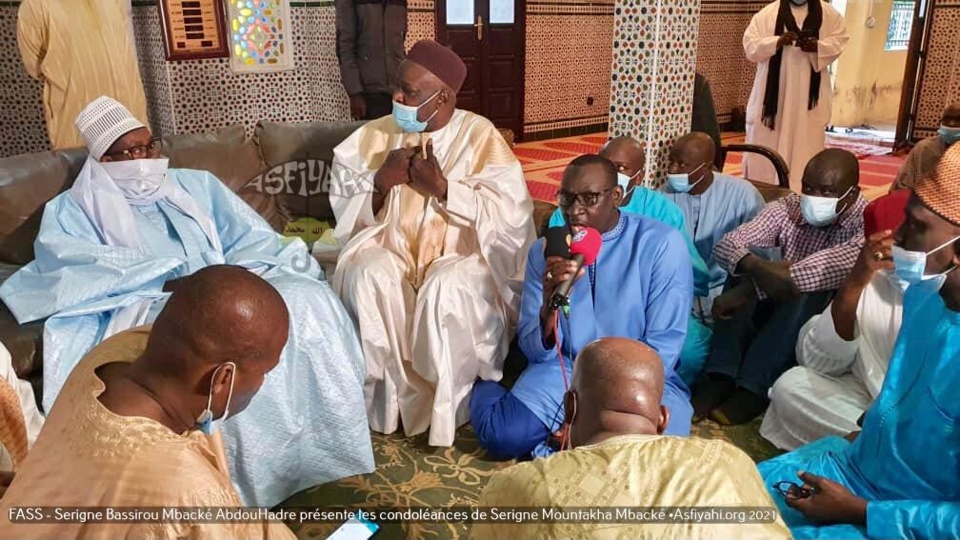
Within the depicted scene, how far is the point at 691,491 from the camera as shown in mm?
1264

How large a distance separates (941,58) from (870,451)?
29.1ft

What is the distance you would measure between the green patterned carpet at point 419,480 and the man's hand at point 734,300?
53cm

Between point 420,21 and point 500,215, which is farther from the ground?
point 420,21

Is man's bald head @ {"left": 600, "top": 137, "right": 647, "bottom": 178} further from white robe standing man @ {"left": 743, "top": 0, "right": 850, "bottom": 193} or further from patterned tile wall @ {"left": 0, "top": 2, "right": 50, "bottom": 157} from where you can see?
patterned tile wall @ {"left": 0, "top": 2, "right": 50, "bottom": 157}

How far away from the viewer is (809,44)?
6250 millimetres

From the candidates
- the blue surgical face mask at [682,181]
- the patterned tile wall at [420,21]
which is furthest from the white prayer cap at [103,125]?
the patterned tile wall at [420,21]

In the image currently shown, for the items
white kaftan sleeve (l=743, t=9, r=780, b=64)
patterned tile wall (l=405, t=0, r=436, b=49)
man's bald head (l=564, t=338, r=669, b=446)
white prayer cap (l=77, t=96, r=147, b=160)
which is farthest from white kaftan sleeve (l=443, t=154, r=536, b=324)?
patterned tile wall (l=405, t=0, r=436, b=49)

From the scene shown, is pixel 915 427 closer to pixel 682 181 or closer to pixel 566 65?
pixel 682 181

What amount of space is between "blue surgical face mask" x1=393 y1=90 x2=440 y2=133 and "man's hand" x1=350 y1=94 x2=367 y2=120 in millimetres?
2048

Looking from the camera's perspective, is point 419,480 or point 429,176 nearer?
point 419,480

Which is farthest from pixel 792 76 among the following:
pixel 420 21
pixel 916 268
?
pixel 916 268

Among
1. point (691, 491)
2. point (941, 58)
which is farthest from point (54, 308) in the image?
point (941, 58)

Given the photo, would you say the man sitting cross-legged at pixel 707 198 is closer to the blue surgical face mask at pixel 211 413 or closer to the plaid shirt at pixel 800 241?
the plaid shirt at pixel 800 241

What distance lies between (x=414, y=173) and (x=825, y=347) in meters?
1.95
